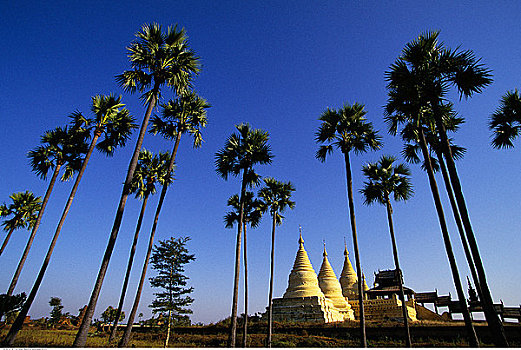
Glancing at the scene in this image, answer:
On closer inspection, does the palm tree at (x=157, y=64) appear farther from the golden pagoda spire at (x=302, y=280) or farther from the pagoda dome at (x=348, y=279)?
the pagoda dome at (x=348, y=279)

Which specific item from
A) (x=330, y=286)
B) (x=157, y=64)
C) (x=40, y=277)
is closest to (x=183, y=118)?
(x=157, y=64)

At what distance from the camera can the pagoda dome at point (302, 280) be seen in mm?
36000

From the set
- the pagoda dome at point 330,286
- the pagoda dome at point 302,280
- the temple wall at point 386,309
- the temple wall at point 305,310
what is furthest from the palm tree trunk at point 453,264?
the pagoda dome at point 330,286

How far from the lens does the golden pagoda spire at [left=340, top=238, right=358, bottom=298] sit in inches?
1729

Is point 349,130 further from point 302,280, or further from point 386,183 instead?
point 302,280

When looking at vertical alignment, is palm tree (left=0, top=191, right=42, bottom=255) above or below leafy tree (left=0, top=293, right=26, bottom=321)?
above

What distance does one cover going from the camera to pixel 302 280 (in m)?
37.8

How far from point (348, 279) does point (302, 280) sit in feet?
40.2

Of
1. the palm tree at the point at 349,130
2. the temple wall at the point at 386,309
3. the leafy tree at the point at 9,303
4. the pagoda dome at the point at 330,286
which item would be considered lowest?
the leafy tree at the point at 9,303

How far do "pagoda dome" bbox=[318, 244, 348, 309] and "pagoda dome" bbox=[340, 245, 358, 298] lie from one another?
3237mm

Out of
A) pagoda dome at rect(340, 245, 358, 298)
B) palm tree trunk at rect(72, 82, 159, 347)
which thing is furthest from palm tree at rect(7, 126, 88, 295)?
pagoda dome at rect(340, 245, 358, 298)

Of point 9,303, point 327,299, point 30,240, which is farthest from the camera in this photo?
point 327,299

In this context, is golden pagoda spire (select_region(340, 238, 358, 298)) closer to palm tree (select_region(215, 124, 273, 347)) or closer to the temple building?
the temple building

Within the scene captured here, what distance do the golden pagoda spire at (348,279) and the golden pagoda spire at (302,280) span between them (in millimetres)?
8693
